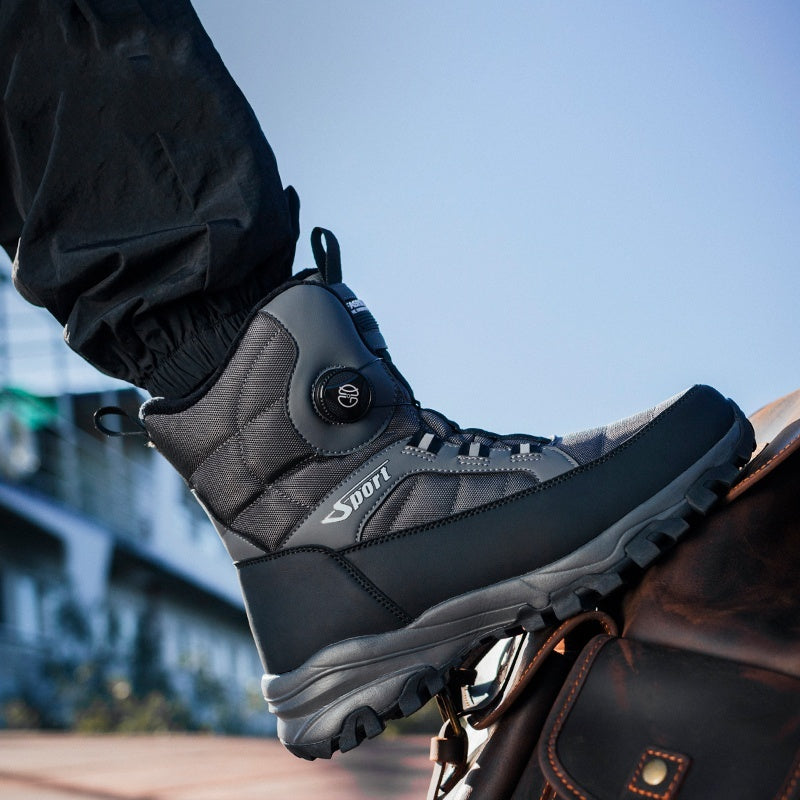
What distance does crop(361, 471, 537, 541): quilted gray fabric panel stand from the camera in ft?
3.55

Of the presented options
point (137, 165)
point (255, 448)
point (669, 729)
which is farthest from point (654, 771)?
point (137, 165)

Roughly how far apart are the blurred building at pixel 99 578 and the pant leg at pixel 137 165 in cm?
777

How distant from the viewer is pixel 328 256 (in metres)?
1.15

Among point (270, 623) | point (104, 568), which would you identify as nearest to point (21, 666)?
point (104, 568)

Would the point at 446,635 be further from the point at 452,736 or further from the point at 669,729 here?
the point at 669,729

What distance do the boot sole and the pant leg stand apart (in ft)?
1.34

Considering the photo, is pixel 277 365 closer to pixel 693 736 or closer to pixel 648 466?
pixel 648 466

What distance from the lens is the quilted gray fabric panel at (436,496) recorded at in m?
1.08

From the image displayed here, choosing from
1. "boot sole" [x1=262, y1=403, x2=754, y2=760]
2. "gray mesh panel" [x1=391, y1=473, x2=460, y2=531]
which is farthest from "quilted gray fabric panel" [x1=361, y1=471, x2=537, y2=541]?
"boot sole" [x1=262, y1=403, x2=754, y2=760]

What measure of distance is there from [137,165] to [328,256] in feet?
0.87
